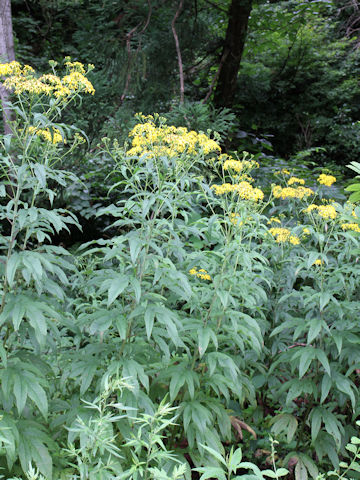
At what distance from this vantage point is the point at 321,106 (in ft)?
41.4

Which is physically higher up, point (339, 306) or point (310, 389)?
point (339, 306)

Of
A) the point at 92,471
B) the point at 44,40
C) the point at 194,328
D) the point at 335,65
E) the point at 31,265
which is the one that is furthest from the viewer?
the point at 335,65

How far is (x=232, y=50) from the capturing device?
7.55m

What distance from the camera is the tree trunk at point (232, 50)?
23.8 ft

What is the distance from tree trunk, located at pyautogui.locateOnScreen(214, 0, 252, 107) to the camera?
7262mm

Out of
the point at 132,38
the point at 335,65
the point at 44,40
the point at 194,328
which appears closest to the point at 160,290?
the point at 194,328

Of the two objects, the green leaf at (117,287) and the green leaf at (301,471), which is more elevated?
the green leaf at (117,287)

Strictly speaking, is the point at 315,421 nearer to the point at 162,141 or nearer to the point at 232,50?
the point at 162,141

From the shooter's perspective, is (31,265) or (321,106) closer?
(31,265)

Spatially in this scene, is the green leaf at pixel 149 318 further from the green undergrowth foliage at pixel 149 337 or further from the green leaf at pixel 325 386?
the green leaf at pixel 325 386

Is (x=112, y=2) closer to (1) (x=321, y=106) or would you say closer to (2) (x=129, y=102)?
(2) (x=129, y=102)

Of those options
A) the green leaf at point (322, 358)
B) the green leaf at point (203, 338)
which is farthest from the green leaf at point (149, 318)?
the green leaf at point (322, 358)

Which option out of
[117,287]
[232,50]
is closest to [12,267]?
[117,287]

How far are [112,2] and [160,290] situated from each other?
17.4 feet
